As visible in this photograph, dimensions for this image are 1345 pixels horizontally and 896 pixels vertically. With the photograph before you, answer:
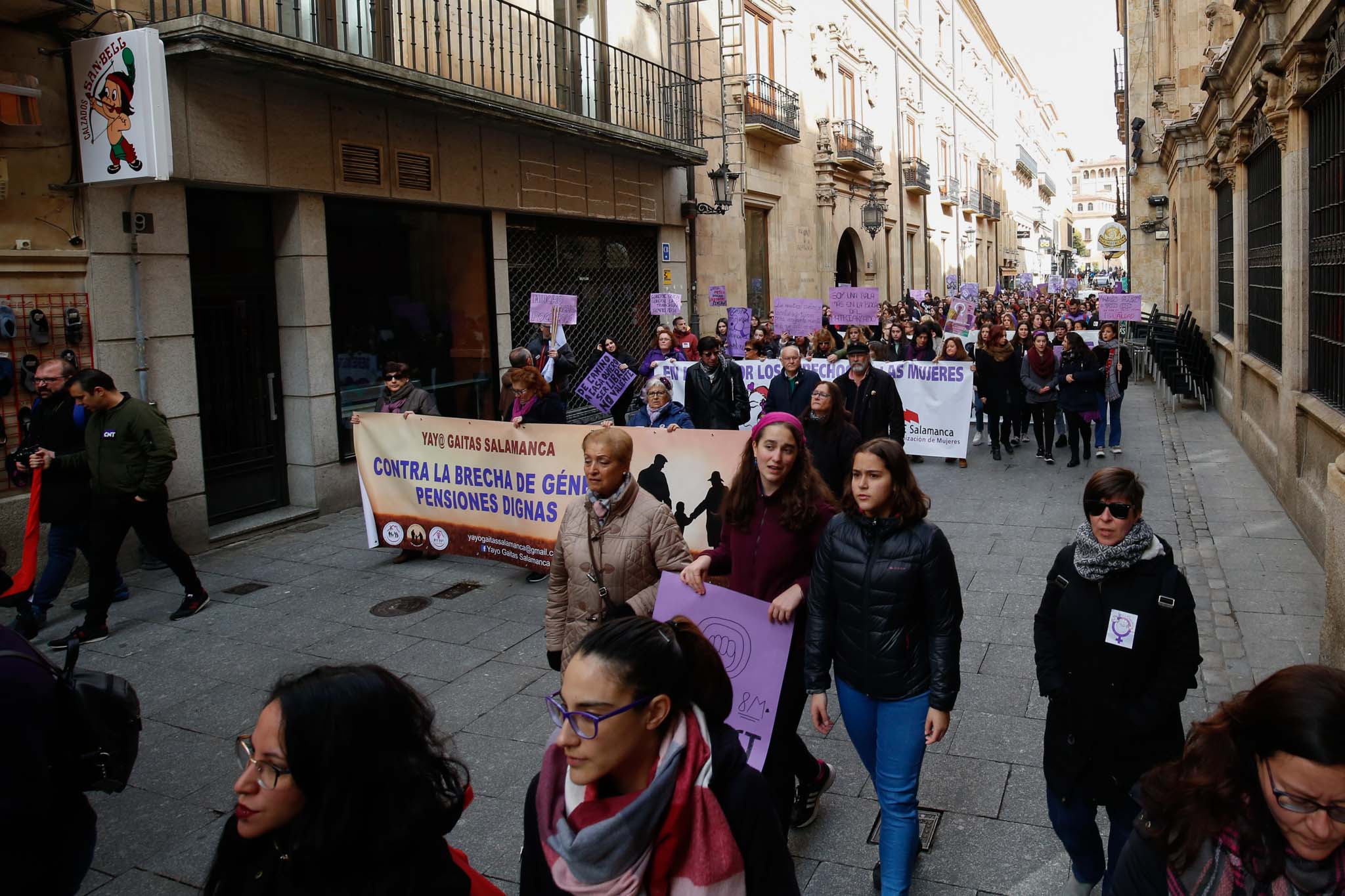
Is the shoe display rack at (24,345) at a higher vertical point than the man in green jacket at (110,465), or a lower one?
higher

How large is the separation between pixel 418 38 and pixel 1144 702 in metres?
11.6

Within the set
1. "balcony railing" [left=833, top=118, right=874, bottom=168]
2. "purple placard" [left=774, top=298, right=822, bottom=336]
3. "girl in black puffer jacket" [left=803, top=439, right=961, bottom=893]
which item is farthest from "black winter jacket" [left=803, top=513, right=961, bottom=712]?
"balcony railing" [left=833, top=118, right=874, bottom=168]

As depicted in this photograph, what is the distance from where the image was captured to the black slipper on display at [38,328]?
27.3 ft

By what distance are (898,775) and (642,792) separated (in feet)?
6.15

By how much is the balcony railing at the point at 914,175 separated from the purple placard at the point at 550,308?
23974 millimetres

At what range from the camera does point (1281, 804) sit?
1882 millimetres

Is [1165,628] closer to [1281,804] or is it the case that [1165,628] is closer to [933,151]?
[1281,804]

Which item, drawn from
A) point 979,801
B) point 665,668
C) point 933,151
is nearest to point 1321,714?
point 665,668

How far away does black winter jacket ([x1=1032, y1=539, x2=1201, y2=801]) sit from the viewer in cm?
325

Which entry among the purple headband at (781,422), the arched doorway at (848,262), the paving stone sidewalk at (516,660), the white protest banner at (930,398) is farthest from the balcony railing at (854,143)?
the purple headband at (781,422)

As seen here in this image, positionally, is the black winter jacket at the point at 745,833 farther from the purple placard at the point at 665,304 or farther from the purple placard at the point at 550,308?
Answer: the purple placard at the point at 665,304

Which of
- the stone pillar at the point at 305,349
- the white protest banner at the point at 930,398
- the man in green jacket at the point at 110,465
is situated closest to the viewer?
the man in green jacket at the point at 110,465

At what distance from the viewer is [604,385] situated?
11234mm

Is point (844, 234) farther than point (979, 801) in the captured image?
Yes
